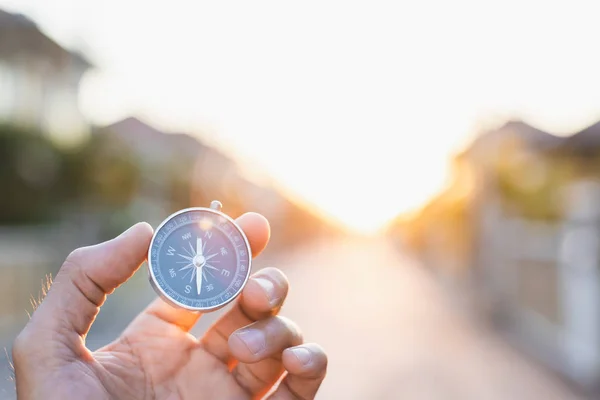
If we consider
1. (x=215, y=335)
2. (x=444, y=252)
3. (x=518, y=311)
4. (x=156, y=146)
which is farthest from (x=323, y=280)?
(x=215, y=335)

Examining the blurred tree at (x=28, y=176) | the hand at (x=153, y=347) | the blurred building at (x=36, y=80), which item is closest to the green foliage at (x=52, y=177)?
the blurred tree at (x=28, y=176)

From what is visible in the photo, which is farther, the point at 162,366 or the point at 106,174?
the point at 106,174

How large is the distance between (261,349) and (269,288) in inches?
7.8

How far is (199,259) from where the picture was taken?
2.38 metres

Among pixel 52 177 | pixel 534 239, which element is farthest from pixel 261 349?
pixel 52 177

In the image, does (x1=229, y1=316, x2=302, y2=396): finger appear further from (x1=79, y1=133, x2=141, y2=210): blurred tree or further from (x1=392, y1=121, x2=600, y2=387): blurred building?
(x1=79, y1=133, x2=141, y2=210): blurred tree

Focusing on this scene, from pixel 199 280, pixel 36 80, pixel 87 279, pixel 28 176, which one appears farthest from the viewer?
pixel 36 80

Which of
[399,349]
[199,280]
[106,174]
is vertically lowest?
[399,349]

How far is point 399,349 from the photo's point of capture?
32.0 ft

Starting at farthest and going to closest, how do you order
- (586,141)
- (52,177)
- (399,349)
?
(586,141), (52,177), (399,349)

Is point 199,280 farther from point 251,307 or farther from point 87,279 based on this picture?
point 87,279

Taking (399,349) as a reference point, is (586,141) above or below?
→ above

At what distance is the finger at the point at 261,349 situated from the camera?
7.06 ft

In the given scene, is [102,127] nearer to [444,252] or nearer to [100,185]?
[100,185]
